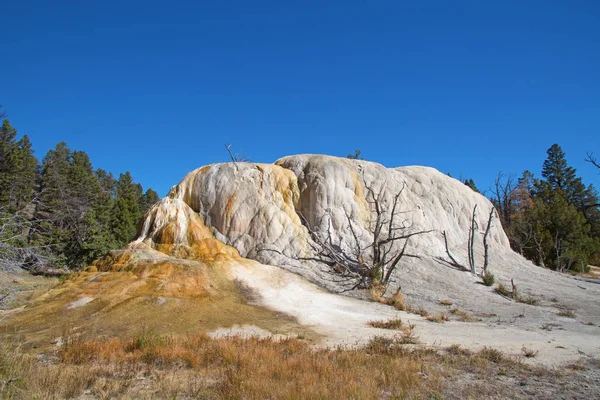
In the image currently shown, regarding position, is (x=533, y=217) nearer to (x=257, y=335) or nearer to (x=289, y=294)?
(x=289, y=294)

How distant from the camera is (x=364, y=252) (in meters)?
20.7

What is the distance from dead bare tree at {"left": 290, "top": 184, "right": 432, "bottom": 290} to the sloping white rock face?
0.12 metres

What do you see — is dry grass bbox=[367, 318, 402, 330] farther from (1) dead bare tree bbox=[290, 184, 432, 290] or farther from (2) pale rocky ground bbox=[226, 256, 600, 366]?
(1) dead bare tree bbox=[290, 184, 432, 290]

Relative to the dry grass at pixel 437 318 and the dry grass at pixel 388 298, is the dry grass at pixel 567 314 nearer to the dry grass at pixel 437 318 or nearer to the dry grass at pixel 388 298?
the dry grass at pixel 437 318

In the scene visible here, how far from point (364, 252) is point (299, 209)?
4421 mm

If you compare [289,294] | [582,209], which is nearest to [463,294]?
[289,294]

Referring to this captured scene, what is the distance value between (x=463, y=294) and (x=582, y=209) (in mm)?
43781

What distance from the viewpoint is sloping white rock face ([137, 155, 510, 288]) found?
19.9m

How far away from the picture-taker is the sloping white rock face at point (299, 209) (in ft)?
65.3

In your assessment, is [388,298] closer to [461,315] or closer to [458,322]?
[461,315]

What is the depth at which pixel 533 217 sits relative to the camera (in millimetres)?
37188

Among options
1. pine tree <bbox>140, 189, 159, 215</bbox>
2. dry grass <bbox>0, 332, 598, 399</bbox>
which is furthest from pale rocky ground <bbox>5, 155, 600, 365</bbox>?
pine tree <bbox>140, 189, 159, 215</bbox>

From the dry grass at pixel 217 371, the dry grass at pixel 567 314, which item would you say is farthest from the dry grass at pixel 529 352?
the dry grass at pixel 567 314

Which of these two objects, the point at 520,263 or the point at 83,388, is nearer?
the point at 83,388
